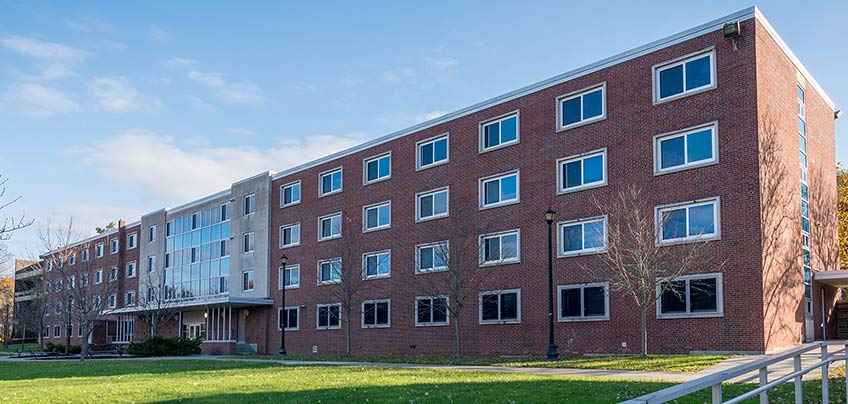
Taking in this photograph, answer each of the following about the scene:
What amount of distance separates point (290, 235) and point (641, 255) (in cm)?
2853

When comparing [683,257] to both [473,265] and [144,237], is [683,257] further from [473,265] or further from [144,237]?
[144,237]

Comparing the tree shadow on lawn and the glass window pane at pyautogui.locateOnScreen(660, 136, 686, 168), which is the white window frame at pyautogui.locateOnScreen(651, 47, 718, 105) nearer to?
the glass window pane at pyautogui.locateOnScreen(660, 136, 686, 168)

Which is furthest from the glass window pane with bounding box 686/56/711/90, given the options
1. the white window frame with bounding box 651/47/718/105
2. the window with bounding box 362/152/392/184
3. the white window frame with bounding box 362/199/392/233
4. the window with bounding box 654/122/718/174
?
the white window frame with bounding box 362/199/392/233

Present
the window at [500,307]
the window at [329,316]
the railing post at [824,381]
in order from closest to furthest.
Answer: the railing post at [824,381] → the window at [500,307] → the window at [329,316]

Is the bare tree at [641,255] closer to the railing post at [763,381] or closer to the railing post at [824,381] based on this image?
the railing post at [824,381]

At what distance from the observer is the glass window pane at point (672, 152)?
27734 millimetres

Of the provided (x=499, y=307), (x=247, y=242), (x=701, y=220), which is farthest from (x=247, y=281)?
(x=701, y=220)

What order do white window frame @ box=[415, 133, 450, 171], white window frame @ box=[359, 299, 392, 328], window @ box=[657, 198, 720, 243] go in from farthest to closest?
white window frame @ box=[359, 299, 392, 328] < white window frame @ box=[415, 133, 450, 171] < window @ box=[657, 198, 720, 243]

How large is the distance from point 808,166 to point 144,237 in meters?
54.0

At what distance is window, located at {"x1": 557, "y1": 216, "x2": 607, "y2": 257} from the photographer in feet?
97.5

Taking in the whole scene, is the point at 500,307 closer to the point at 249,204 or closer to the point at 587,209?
the point at 587,209

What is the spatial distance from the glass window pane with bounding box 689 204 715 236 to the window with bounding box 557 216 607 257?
10.3ft

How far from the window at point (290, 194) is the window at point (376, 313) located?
1026 cm

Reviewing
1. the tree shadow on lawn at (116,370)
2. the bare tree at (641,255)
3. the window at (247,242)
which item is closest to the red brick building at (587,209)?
the bare tree at (641,255)
